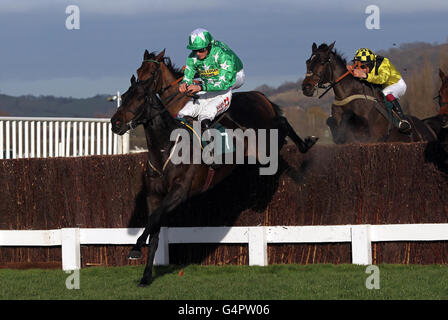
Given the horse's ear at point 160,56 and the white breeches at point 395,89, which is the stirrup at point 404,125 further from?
the horse's ear at point 160,56

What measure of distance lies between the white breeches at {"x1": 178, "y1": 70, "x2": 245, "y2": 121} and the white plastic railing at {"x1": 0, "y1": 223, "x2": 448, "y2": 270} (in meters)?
1.61

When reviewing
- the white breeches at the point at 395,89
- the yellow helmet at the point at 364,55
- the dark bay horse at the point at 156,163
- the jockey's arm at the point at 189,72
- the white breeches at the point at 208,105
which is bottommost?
Answer: the dark bay horse at the point at 156,163

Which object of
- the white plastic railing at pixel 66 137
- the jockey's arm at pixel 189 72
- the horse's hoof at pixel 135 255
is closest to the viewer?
Answer: the horse's hoof at pixel 135 255

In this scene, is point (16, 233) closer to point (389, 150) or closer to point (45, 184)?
point (45, 184)

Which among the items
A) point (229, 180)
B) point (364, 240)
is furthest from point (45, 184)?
point (364, 240)

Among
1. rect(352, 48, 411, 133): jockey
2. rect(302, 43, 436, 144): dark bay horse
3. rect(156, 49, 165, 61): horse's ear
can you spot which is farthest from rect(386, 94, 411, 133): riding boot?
rect(156, 49, 165, 61): horse's ear

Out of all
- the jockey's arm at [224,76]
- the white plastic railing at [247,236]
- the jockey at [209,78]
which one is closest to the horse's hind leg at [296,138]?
the white plastic railing at [247,236]

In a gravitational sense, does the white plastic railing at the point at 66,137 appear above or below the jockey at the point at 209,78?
below

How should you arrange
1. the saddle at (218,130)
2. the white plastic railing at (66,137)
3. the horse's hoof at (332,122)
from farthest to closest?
the white plastic railing at (66,137)
the horse's hoof at (332,122)
the saddle at (218,130)

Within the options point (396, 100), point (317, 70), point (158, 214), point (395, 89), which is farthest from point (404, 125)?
point (158, 214)

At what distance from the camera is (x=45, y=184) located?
37.8 feet

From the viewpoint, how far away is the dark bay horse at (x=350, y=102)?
41.8ft

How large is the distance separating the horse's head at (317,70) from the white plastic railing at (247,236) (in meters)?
3.08

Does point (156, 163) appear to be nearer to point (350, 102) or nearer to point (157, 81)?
point (157, 81)
